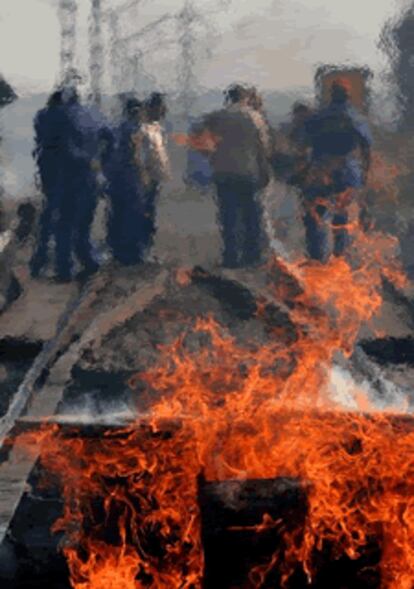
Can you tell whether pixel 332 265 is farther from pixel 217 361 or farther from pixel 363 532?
pixel 363 532

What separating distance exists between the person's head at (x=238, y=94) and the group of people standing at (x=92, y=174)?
2.82ft

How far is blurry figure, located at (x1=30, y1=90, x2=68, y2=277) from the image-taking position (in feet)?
28.4

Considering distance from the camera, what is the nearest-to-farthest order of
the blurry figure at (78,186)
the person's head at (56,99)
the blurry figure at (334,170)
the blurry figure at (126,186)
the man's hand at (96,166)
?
the person's head at (56,99) < the blurry figure at (78,186) < the blurry figure at (126,186) < the man's hand at (96,166) < the blurry figure at (334,170)

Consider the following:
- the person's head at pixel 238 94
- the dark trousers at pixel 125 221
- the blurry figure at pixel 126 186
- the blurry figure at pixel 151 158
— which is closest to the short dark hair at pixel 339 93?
the person's head at pixel 238 94

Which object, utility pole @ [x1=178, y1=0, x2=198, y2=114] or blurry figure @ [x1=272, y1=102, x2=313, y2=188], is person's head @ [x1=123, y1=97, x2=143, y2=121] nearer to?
blurry figure @ [x1=272, y1=102, x2=313, y2=188]

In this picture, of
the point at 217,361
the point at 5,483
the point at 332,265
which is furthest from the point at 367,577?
the point at 332,265

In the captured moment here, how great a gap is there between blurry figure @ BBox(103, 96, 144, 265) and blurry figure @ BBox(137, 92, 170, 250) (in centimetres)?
6

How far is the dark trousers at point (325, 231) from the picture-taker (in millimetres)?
9398

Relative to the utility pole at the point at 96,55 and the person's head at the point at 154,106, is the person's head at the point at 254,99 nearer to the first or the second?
the person's head at the point at 154,106

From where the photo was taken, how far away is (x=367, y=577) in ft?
11.3

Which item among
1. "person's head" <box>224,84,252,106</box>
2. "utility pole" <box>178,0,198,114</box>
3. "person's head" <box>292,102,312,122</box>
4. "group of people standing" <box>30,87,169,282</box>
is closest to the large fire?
"group of people standing" <box>30,87,169,282</box>

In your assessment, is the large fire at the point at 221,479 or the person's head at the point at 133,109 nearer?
the large fire at the point at 221,479

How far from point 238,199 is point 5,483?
580 cm

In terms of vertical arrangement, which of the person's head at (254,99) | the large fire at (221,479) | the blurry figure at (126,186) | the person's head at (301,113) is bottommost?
the large fire at (221,479)
